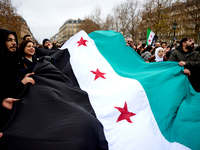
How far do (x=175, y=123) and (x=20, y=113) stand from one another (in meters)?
2.30

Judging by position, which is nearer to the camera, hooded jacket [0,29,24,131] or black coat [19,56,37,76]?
hooded jacket [0,29,24,131]

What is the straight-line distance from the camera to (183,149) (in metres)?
1.93

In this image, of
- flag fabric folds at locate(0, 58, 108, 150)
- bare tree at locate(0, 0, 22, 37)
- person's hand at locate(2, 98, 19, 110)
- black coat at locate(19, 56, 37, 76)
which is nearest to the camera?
flag fabric folds at locate(0, 58, 108, 150)

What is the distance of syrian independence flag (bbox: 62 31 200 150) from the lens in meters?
2.04

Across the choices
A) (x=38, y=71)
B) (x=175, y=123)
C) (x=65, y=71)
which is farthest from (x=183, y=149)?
(x=65, y=71)

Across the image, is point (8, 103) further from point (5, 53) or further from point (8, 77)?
point (5, 53)

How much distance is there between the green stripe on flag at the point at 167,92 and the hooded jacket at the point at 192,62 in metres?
0.49

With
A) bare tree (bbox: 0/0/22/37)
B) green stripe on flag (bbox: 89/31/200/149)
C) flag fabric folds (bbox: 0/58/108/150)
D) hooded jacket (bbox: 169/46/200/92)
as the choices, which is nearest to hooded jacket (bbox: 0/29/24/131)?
flag fabric folds (bbox: 0/58/108/150)

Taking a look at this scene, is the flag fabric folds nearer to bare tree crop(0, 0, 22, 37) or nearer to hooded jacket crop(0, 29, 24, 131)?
hooded jacket crop(0, 29, 24, 131)

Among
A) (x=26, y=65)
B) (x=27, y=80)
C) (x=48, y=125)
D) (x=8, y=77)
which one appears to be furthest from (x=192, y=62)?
(x=8, y=77)

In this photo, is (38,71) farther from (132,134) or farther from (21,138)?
(132,134)

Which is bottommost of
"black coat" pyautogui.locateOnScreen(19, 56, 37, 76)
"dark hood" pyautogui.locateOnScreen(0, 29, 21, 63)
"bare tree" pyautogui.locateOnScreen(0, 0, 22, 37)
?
"black coat" pyautogui.locateOnScreen(19, 56, 37, 76)

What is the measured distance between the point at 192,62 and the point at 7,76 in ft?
→ 13.2

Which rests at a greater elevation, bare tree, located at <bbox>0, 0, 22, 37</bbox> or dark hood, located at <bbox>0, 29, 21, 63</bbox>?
bare tree, located at <bbox>0, 0, 22, 37</bbox>
